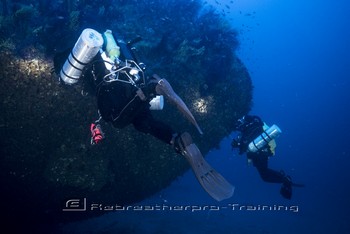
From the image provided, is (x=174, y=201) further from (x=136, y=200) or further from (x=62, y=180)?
(x=62, y=180)

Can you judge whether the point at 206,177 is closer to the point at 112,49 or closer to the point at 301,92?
the point at 112,49

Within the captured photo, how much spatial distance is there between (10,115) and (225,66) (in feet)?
22.4

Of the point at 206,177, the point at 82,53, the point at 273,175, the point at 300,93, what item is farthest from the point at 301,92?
the point at 82,53

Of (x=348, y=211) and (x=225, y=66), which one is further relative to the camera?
(x=348, y=211)

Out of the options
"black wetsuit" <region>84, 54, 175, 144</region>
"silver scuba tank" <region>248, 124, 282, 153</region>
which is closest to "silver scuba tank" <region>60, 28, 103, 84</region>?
"black wetsuit" <region>84, 54, 175, 144</region>

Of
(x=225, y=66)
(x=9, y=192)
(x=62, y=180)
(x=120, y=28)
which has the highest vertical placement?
(x=225, y=66)

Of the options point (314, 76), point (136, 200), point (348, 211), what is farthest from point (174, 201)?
point (314, 76)

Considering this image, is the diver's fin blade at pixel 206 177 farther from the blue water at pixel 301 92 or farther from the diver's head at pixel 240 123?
the blue water at pixel 301 92

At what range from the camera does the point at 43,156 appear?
688cm

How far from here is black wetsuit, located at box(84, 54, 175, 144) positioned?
15.2ft

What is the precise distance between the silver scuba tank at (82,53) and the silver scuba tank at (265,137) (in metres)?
6.54

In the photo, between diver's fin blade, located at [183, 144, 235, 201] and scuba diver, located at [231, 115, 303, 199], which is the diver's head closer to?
scuba diver, located at [231, 115, 303, 199]

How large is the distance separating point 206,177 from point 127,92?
6.70ft

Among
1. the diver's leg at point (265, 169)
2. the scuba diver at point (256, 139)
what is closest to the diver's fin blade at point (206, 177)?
the scuba diver at point (256, 139)
